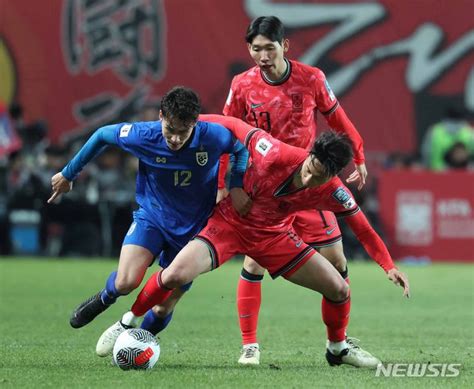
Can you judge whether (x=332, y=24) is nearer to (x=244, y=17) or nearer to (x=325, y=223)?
(x=244, y=17)

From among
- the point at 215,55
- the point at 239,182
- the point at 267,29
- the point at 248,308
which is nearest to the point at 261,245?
the point at 239,182

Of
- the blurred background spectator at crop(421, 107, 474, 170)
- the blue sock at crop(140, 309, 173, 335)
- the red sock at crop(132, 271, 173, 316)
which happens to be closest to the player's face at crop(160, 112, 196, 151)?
the red sock at crop(132, 271, 173, 316)

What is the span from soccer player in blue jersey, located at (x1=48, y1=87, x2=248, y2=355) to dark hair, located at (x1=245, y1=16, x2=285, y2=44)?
2.35 feet

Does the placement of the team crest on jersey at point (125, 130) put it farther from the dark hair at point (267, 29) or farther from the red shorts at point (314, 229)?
the red shorts at point (314, 229)

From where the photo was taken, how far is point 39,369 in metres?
7.38

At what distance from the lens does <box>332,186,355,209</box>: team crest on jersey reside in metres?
7.60

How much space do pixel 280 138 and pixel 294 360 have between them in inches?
60.3

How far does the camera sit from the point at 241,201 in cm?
756

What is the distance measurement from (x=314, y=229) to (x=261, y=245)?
0.98m

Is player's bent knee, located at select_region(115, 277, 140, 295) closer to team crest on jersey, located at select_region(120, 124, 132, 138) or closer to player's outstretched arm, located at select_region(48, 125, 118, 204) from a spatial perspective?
player's outstretched arm, located at select_region(48, 125, 118, 204)

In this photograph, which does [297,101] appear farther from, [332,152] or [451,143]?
[451,143]

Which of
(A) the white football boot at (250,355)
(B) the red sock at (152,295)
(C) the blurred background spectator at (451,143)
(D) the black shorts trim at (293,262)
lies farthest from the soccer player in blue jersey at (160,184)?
(C) the blurred background spectator at (451,143)

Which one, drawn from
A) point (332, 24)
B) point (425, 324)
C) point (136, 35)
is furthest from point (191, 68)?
point (425, 324)

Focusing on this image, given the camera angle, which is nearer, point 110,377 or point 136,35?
point 110,377
